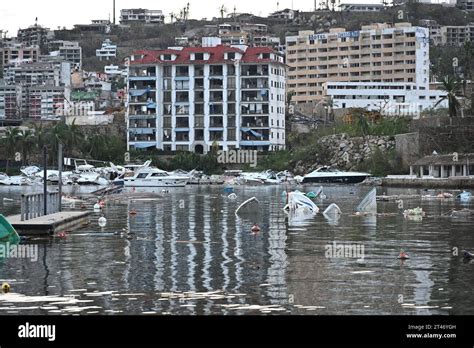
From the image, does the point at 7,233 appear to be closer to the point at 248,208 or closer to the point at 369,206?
the point at 369,206

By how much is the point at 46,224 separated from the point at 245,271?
14103mm

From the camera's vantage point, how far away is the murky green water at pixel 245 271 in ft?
81.8

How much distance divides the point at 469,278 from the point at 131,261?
10.4 m

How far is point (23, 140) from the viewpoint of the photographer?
15675cm

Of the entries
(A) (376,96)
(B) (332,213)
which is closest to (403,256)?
(B) (332,213)

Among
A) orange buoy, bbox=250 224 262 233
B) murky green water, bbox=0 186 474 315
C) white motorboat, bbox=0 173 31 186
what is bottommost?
white motorboat, bbox=0 173 31 186

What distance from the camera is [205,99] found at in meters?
156

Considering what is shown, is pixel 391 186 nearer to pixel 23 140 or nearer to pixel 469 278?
pixel 23 140

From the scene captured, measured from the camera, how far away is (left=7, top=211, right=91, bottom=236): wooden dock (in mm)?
42750

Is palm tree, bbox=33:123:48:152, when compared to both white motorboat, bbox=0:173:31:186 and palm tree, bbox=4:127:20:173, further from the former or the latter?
white motorboat, bbox=0:173:31:186

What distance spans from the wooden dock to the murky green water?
2.85 ft

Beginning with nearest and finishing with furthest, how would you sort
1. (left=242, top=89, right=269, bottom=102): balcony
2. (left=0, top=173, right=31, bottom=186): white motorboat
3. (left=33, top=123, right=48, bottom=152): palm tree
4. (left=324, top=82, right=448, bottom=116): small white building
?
(left=0, top=173, right=31, bottom=186): white motorboat, (left=33, top=123, right=48, bottom=152): palm tree, (left=242, top=89, right=269, bottom=102): balcony, (left=324, top=82, right=448, bottom=116): small white building

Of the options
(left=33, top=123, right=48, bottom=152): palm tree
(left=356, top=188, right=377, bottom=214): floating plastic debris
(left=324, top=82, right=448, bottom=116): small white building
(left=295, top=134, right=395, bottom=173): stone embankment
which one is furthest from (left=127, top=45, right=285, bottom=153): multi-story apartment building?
(left=356, top=188, right=377, bottom=214): floating plastic debris

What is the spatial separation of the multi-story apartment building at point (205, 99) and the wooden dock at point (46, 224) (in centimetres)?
10409
